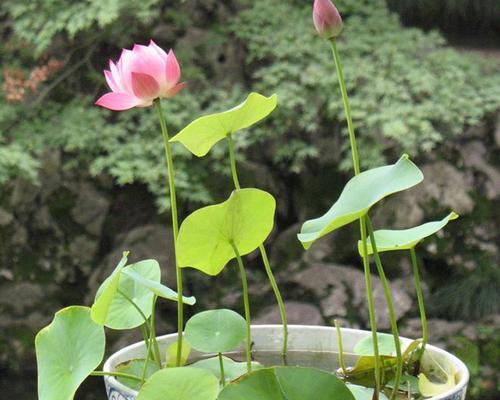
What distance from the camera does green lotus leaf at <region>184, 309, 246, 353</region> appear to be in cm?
69

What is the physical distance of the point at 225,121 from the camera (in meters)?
0.68

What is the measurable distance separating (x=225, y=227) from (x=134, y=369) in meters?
0.16

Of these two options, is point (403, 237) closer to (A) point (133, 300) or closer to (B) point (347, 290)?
(A) point (133, 300)

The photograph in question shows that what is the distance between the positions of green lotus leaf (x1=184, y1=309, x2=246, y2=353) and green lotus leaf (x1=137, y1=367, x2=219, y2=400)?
0.11m

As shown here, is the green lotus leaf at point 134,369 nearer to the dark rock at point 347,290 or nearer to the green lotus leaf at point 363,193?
the green lotus leaf at point 363,193

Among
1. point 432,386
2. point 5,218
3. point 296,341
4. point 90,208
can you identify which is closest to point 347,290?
point 90,208

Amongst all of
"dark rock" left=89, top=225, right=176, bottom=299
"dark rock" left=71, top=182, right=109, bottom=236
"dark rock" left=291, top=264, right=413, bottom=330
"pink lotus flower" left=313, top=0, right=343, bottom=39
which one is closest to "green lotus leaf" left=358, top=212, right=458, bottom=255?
"pink lotus flower" left=313, top=0, right=343, bottom=39

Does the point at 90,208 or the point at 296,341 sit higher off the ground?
the point at 296,341

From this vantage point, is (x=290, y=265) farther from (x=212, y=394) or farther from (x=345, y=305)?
(x=212, y=394)

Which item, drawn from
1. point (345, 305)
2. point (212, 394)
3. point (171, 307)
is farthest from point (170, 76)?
point (171, 307)

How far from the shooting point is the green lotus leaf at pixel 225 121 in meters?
0.67

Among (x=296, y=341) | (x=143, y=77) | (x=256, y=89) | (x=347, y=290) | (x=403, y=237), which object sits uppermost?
(x=143, y=77)

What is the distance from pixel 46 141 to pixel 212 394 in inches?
89.5

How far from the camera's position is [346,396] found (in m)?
0.57
